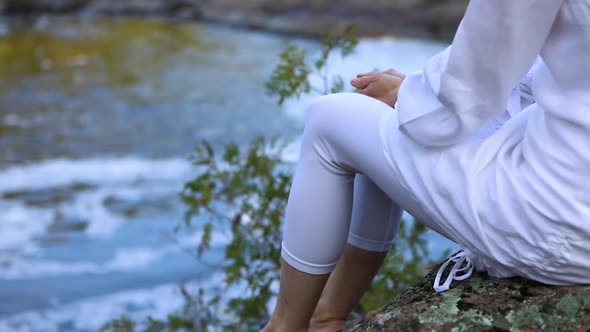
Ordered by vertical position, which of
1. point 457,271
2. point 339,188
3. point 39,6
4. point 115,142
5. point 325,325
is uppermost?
point 339,188

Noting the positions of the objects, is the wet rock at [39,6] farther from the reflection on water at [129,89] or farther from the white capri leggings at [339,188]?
the white capri leggings at [339,188]

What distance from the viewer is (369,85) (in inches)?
63.1

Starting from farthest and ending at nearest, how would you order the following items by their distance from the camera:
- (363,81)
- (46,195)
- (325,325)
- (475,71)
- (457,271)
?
(46,195) → (325,325) → (363,81) → (457,271) → (475,71)

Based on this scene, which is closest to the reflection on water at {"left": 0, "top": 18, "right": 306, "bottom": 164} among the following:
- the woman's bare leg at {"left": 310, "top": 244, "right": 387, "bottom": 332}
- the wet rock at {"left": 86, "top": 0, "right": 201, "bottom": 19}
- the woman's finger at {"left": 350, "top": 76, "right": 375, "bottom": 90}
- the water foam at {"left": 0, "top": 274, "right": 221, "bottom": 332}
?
the wet rock at {"left": 86, "top": 0, "right": 201, "bottom": 19}

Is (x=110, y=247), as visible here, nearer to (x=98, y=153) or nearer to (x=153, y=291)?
(x=153, y=291)

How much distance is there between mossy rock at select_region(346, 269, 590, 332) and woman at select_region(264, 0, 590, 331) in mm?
26

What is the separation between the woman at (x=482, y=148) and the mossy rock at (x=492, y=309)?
0.08ft

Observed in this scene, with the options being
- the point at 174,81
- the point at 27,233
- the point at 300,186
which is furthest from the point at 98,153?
the point at 300,186

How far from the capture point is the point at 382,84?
158 centimetres

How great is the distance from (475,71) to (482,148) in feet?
0.48

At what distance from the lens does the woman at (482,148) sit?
Answer: 1.22 m

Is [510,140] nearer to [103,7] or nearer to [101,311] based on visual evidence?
[101,311]

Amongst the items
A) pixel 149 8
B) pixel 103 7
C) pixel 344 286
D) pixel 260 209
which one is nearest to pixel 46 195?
pixel 260 209

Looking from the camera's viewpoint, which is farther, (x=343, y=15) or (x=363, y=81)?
(x=343, y=15)
